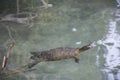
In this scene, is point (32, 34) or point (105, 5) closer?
point (32, 34)

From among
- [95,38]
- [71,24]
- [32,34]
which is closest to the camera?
[95,38]

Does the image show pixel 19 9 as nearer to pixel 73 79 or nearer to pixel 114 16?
pixel 114 16

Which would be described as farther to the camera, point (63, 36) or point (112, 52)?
point (63, 36)

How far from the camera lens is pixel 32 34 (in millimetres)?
5664

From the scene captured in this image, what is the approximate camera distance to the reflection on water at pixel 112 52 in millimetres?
4158

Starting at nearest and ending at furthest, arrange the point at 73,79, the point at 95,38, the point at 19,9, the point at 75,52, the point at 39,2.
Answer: the point at 73,79, the point at 75,52, the point at 95,38, the point at 19,9, the point at 39,2

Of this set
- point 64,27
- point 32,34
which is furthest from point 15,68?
point 64,27

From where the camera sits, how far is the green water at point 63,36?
4199mm

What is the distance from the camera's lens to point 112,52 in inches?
187

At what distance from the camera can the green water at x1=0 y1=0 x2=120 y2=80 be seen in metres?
4.20

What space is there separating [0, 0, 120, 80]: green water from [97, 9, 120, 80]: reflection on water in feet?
0.24

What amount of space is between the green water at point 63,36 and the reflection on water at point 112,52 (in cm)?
7

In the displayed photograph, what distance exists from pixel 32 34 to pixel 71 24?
2.85 ft

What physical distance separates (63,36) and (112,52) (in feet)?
3.50
